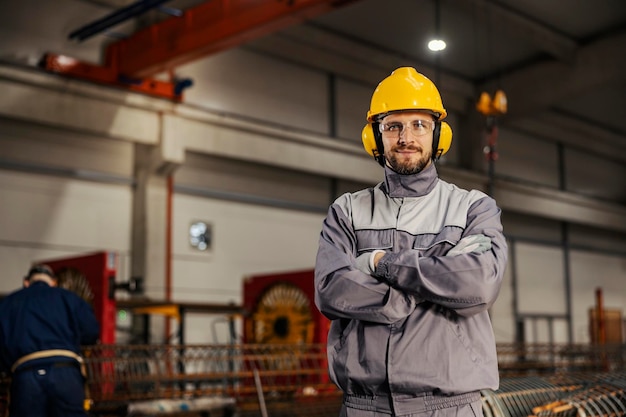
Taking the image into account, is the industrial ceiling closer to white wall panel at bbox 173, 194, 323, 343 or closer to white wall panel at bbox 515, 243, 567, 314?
white wall panel at bbox 173, 194, 323, 343

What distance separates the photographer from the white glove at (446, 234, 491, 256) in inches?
105

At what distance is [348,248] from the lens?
2844 mm

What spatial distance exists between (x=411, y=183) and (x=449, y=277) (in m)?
0.44

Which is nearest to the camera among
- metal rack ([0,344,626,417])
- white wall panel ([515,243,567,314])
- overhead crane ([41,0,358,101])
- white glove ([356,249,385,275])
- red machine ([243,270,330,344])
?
white glove ([356,249,385,275])

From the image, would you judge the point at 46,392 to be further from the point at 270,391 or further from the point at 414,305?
the point at 414,305

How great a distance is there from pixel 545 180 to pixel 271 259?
30.9ft

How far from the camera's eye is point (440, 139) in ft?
9.87

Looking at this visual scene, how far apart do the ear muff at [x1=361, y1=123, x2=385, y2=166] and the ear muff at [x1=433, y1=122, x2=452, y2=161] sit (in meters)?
0.20

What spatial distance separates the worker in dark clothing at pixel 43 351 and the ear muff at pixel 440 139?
4075mm

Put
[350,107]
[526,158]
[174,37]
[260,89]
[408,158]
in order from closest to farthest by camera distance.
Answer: [408,158] → [174,37] → [260,89] → [350,107] → [526,158]

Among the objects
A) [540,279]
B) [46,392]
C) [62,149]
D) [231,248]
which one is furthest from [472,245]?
[540,279]

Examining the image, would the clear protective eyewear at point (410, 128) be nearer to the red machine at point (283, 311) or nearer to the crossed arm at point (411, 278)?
the crossed arm at point (411, 278)

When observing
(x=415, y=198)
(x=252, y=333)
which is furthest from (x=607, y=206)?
(x=415, y=198)


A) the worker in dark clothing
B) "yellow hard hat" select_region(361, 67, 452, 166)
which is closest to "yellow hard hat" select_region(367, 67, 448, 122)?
"yellow hard hat" select_region(361, 67, 452, 166)
